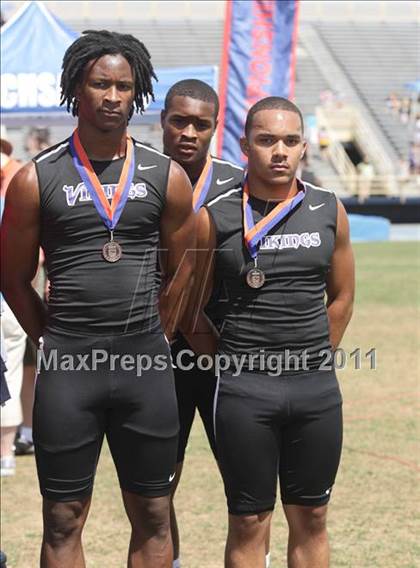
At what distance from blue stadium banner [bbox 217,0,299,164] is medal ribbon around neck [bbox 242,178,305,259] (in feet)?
22.3

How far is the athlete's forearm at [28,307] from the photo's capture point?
415 centimetres

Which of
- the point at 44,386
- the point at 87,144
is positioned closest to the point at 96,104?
the point at 87,144

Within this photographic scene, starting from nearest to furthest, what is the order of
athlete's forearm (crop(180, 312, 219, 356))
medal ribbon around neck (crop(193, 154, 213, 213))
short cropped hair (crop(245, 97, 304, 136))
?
1. short cropped hair (crop(245, 97, 304, 136))
2. athlete's forearm (crop(180, 312, 219, 356))
3. medal ribbon around neck (crop(193, 154, 213, 213))

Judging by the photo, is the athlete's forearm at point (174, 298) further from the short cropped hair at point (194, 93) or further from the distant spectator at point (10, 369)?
the distant spectator at point (10, 369)

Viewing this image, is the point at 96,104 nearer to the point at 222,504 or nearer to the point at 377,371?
the point at 222,504

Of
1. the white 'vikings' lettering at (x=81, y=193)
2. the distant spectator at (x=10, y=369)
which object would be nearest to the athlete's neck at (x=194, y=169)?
the white 'vikings' lettering at (x=81, y=193)

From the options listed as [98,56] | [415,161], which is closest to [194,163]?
[98,56]

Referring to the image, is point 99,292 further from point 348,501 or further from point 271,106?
point 348,501

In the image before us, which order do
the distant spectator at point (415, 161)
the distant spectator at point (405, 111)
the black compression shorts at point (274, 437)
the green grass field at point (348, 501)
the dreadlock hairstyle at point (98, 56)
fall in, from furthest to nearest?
the distant spectator at point (405, 111), the distant spectator at point (415, 161), the green grass field at point (348, 501), the black compression shorts at point (274, 437), the dreadlock hairstyle at point (98, 56)

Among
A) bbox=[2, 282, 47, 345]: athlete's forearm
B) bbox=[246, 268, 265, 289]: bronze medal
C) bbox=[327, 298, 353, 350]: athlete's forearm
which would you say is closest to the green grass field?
bbox=[327, 298, 353, 350]: athlete's forearm

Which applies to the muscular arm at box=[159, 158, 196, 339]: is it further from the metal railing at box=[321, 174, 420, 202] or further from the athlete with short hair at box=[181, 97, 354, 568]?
the metal railing at box=[321, 174, 420, 202]

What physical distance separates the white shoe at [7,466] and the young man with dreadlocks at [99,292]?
3.12 m

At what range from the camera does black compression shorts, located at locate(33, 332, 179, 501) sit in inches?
157

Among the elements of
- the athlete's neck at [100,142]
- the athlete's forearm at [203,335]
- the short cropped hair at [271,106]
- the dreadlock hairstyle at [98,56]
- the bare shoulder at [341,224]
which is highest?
the dreadlock hairstyle at [98,56]
